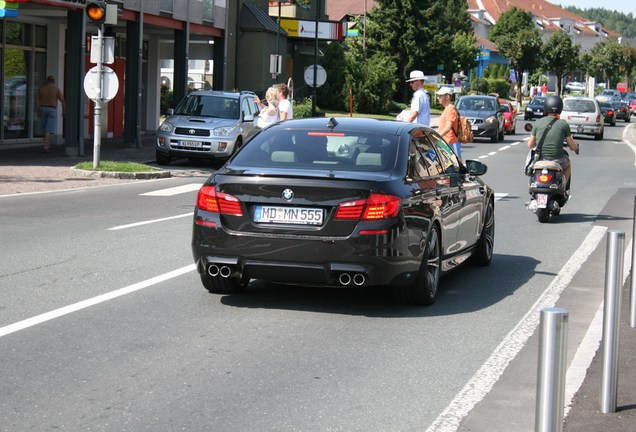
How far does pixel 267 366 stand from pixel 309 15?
6144cm

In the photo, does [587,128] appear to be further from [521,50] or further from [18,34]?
[521,50]

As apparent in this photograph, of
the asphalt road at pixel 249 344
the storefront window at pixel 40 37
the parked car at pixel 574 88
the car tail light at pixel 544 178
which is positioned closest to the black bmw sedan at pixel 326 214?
the asphalt road at pixel 249 344

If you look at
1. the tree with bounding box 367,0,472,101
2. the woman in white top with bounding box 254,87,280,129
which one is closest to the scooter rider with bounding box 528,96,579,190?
the woman in white top with bounding box 254,87,280,129

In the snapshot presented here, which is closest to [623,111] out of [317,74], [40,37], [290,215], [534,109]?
[534,109]

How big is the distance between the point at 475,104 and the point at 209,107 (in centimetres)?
1797

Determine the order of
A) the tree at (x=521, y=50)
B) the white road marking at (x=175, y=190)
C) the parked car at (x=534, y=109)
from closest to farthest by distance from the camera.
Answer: the white road marking at (x=175, y=190) → the parked car at (x=534, y=109) → the tree at (x=521, y=50)

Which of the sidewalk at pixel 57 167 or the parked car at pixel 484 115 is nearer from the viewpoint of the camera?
the sidewalk at pixel 57 167

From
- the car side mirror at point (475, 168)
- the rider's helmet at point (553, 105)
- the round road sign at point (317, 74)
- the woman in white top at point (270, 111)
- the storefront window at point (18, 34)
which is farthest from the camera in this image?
the round road sign at point (317, 74)

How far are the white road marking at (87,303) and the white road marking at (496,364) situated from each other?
10.0 feet

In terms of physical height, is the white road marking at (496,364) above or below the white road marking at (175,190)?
above

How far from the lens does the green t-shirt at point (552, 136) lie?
616 inches

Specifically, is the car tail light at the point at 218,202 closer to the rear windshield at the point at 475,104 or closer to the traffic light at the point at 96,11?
the traffic light at the point at 96,11

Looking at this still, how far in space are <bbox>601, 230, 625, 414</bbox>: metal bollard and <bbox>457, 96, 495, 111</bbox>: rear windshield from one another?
36685mm

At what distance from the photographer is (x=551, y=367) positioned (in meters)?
3.79
